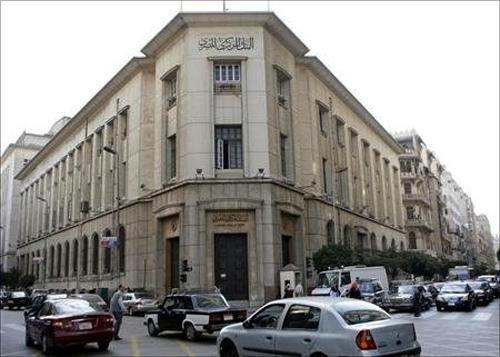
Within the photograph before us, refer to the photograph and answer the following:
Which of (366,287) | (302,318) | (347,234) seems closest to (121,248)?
(347,234)

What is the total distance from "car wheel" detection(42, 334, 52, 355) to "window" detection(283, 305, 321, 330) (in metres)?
7.31

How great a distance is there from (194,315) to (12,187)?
81959 mm

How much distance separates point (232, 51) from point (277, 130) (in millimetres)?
5767

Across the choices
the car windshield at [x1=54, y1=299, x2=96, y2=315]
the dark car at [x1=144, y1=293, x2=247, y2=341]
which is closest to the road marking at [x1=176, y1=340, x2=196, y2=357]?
the dark car at [x1=144, y1=293, x2=247, y2=341]

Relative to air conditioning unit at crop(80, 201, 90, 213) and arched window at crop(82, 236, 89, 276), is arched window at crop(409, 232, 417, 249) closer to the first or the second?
arched window at crop(82, 236, 89, 276)

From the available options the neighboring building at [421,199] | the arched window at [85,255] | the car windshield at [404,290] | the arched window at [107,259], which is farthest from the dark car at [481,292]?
the neighboring building at [421,199]

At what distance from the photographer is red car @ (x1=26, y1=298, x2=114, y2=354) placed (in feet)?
44.0

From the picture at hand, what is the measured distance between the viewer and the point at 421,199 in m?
79.9

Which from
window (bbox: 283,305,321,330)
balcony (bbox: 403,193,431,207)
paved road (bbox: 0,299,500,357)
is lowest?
paved road (bbox: 0,299,500,357)

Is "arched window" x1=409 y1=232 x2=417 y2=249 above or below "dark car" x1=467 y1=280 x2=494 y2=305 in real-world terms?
above

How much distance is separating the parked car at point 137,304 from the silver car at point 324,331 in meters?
21.3

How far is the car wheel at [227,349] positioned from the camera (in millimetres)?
10289

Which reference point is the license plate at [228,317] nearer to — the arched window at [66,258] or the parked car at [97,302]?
the parked car at [97,302]

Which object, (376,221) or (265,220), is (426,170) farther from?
(265,220)
